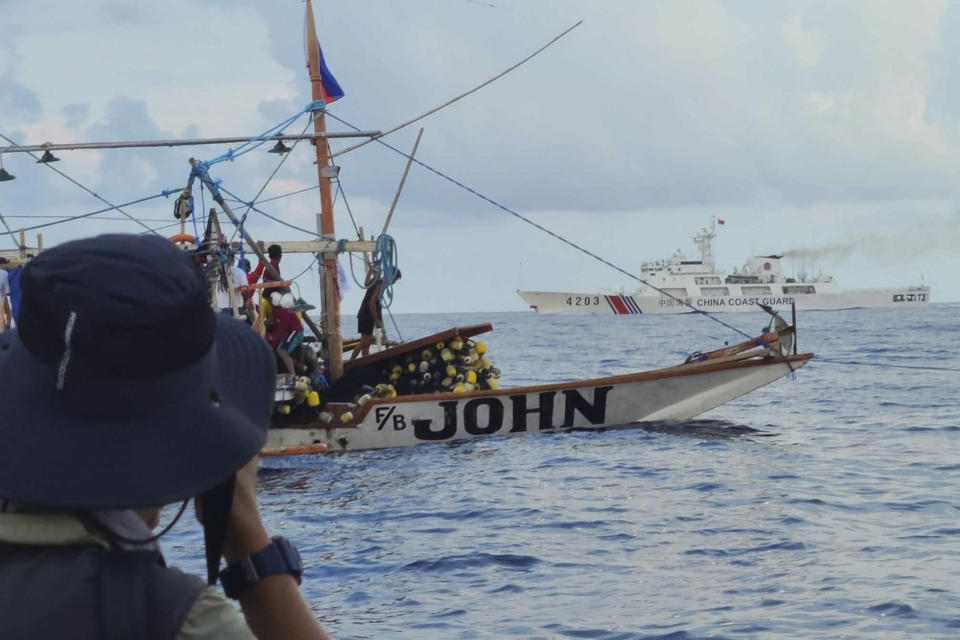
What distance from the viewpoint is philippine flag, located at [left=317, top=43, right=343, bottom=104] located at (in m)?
17.5

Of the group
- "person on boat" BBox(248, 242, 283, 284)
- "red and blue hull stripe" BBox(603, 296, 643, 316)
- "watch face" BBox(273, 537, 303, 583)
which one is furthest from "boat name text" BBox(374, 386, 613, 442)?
"red and blue hull stripe" BBox(603, 296, 643, 316)

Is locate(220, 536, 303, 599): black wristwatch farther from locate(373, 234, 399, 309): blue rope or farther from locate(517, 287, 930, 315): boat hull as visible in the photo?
locate(517, 287, 930, 315): boat hull

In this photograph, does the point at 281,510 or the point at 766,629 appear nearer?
the point at 766,629

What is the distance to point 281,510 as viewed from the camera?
12492mm

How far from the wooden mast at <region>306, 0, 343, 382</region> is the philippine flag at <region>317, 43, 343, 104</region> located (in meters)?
0.10

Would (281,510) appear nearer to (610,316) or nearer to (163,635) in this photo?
(163,635)

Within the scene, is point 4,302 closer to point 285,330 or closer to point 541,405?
point 285,330

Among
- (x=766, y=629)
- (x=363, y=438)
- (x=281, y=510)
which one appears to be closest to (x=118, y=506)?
(x=766, y=629)

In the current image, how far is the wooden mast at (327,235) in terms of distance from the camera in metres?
16.3

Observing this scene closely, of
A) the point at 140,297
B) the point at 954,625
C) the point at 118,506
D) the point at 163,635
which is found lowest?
the point at 954,625

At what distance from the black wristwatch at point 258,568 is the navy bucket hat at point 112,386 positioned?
23 cm

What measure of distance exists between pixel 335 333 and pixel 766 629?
926cm

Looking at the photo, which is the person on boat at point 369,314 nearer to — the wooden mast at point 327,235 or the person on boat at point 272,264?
the wooden mast at point 327,235

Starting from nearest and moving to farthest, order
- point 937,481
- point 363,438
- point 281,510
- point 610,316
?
point 281,510, point 937,481, point 363,438, point 610,316
